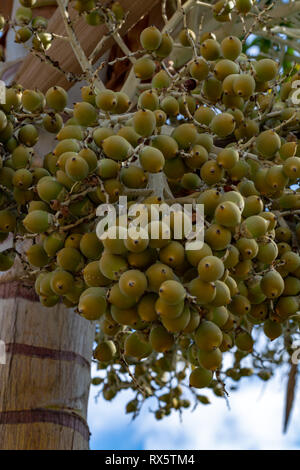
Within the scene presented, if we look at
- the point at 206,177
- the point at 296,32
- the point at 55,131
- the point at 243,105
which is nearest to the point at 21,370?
the point at 55,131

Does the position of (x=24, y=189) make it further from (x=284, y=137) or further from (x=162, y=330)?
(x=284, y=137)

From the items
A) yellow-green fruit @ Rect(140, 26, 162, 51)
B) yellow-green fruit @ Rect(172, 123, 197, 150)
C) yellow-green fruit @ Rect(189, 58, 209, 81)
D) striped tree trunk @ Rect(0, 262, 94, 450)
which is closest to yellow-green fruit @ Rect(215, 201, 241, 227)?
yellow-green fruit @ Rect(172, 123, 197, 150)

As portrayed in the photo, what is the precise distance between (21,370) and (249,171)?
87cm

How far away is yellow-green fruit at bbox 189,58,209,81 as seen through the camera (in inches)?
51.7

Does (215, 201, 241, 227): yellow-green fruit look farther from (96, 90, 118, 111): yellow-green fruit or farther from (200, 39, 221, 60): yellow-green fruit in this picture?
(200, 39, 221, 60): yellow-green fruit

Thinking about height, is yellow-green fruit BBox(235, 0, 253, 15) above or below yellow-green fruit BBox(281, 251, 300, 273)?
above

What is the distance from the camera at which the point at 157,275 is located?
0.95m

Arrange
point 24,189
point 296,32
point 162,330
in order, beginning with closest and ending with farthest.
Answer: point 162,330, point 24,189, point 296,32

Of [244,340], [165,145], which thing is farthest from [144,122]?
[244,340]

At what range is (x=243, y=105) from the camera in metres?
1.32

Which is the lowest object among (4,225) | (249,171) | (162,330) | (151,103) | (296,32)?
(162,330)

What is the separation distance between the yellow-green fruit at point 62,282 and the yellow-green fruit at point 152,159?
256 millimetres

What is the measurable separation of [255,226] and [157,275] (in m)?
0.25

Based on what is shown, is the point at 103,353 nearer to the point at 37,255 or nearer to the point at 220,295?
the point at 37,255
